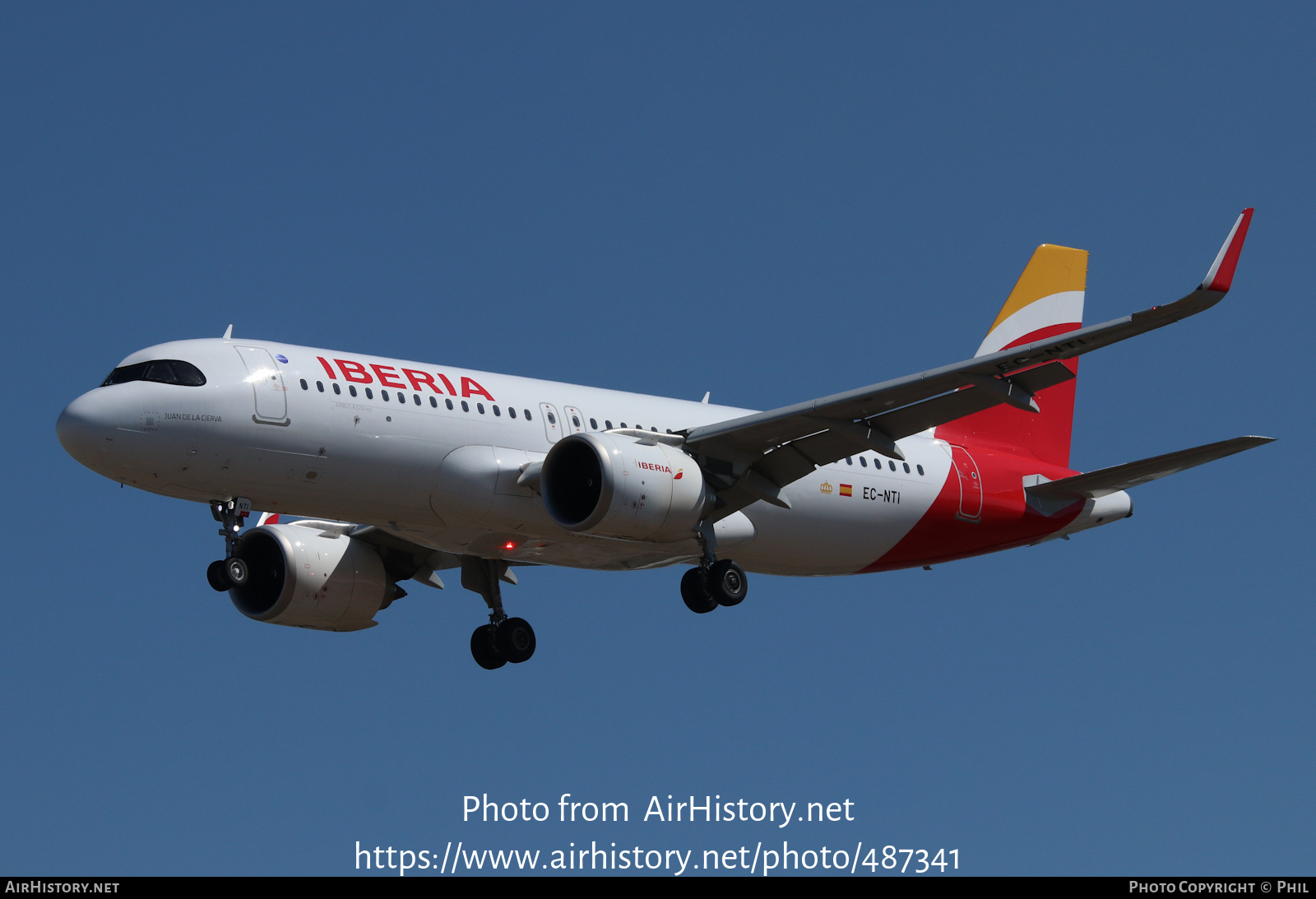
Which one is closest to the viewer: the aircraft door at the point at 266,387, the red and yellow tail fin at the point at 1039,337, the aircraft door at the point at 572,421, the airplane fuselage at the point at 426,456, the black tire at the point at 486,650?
the airplane fuselage at the point at 426,456

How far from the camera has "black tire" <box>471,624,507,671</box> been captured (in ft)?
119

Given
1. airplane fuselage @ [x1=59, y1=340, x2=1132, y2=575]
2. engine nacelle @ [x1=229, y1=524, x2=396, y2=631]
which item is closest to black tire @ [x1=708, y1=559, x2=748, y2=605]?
airplane fuselage @ [x1=59, y1=340, x2=1132, y2=575]

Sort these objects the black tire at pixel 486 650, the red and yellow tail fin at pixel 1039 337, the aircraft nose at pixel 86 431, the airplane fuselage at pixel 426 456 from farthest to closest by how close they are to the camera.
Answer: the red and yellow tail fin at pixel 1039 337 < the black tire at pixel 486 650 < the airplane fuselage at pixel 426 456 < the aircraft nose at pixel 86 431

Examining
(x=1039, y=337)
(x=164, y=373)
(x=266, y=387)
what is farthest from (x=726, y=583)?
(x=1039, y=337)

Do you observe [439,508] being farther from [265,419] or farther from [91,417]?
[91,417]

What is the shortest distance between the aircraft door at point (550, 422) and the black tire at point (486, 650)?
6.02 meters

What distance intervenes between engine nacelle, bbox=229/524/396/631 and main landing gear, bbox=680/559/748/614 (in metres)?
6.90

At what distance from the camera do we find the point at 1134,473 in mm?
34719

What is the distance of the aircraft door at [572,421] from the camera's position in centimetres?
3244

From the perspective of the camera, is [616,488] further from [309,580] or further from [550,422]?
[309,580]

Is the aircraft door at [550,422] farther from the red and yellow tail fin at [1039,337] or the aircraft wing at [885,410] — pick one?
the red and yellow tail fin at [1039,337]

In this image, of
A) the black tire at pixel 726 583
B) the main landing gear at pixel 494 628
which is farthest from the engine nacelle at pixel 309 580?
the black tire at pixel 726 583

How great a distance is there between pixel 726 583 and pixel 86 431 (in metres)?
11.5

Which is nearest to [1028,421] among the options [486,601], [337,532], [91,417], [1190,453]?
[1190,453]
